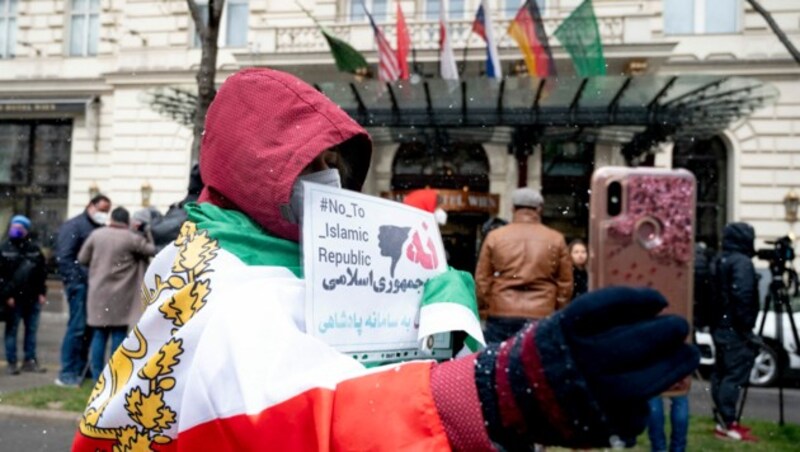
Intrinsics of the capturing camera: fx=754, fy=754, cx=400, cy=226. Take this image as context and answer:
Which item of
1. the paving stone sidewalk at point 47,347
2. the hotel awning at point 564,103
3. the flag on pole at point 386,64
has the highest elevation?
the flag on pole at point 386,64

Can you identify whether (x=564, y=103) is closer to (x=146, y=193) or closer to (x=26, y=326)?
(x=26, y=326)

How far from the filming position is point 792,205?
1509 centimetres

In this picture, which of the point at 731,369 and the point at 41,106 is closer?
the point at 731,369

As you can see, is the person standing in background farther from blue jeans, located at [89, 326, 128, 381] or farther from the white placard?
the white placard

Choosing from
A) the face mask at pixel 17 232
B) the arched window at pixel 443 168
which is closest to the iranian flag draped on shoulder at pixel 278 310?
the face mask at pixel 17 232

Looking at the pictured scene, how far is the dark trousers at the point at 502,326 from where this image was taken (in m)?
4.75

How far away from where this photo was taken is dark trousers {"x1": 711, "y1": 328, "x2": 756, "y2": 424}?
580cm

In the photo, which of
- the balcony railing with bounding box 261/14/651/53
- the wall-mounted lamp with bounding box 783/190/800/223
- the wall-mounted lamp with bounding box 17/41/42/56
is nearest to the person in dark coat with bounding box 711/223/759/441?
the wall-mounted lamp with bounding box 783/190/800/223

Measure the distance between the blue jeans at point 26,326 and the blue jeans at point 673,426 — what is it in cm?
635

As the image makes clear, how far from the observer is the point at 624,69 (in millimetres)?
15570

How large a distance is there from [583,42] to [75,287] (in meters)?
8.72

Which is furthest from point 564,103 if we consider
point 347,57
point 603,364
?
point 603,364

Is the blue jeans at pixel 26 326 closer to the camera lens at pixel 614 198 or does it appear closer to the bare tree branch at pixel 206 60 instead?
the bare tree branch at pixel 206 60

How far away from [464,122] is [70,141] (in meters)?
11.9
